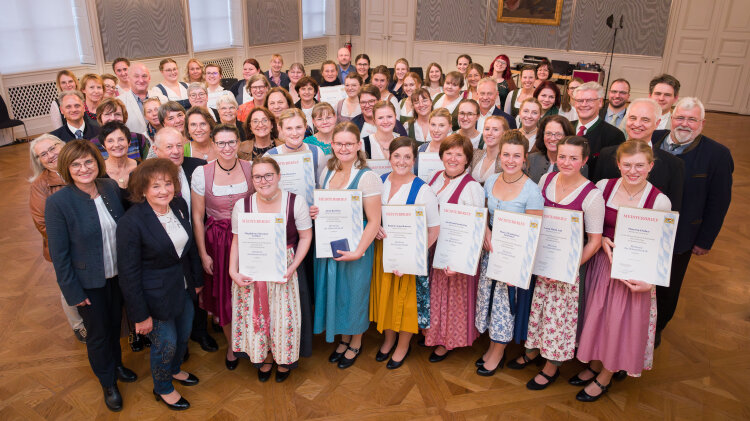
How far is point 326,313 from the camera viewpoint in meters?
3.37

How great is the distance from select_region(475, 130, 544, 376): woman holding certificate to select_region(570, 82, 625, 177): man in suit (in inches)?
40.6

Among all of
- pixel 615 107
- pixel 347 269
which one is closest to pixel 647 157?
pixel 347 269

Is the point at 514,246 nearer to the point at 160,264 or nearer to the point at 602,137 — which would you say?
the point at 602,137

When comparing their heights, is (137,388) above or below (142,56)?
below

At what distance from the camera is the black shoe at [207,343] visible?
12.1ft

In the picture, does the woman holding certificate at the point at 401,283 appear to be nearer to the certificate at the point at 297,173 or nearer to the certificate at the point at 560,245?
the certificate at the point at 297,173

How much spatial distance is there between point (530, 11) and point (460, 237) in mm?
10592

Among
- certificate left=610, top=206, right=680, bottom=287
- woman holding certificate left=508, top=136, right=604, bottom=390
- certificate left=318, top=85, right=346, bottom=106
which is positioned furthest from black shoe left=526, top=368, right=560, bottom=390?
certificate left=318, top=85, right=346, bottom=106

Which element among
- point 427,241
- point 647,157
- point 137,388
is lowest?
point 137,388

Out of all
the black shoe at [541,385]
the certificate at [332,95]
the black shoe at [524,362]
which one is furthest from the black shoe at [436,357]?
the certificate at [332,95]

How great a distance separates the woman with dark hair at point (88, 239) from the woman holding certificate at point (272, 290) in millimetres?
679

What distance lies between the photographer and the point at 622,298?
2.90m

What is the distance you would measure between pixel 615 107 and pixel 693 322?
1983 millimetres

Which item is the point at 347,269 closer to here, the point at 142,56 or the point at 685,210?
the point at 685,210
